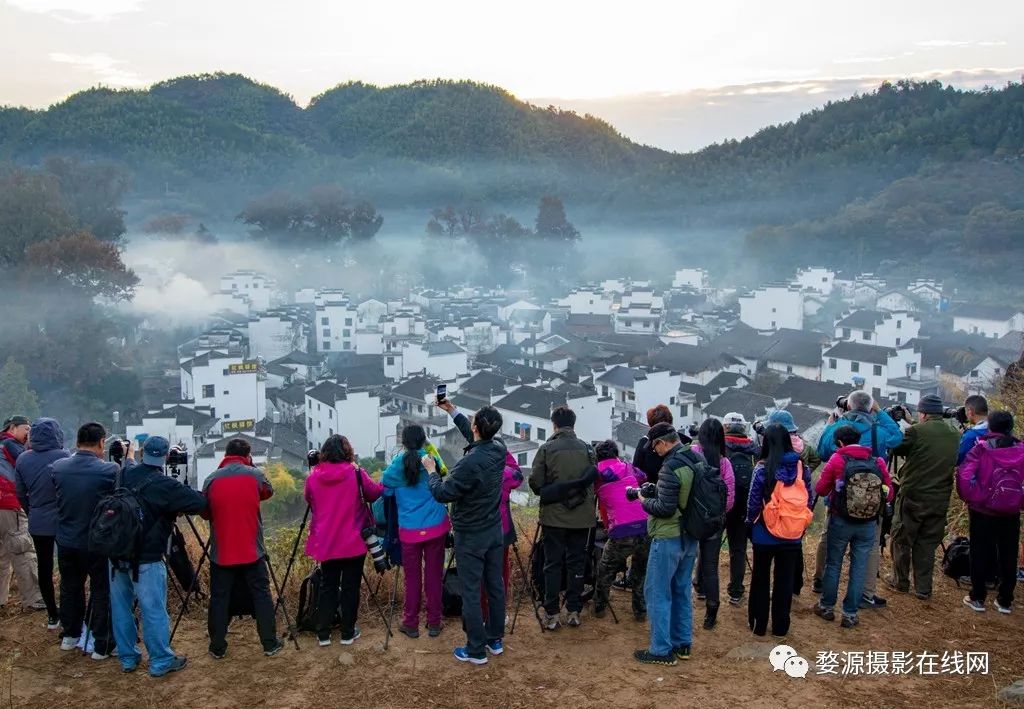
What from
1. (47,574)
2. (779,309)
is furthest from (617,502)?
(779,309)

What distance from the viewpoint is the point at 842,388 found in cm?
2550

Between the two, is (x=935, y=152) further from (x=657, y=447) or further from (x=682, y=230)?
(x=657, y=447)

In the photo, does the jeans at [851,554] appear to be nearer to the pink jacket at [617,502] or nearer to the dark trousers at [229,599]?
the pink jacket at [617,502]

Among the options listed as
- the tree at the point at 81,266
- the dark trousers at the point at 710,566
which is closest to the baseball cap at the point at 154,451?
the dark trousers at the point at 710,566

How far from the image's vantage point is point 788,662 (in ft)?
12.0

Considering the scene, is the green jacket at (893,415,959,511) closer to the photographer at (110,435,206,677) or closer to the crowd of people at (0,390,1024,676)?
the crowd of people at (0,390,1024,676)

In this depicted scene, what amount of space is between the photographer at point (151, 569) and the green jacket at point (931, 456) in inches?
144

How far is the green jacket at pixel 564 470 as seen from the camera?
3816mm

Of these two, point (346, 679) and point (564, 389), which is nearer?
point (346, 679)

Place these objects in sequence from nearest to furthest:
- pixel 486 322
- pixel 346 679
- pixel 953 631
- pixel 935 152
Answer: pixel 346 679
pixel 953 631
pixel 486 322
pixel 935 152

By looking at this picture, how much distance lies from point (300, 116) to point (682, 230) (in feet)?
152

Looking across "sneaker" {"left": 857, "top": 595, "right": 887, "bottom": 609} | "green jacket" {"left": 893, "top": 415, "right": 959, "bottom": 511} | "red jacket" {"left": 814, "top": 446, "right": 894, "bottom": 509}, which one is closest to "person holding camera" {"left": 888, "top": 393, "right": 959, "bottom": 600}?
"green jacket" {"left": 893, "top": 415, "right": 959, "bottom": 511}

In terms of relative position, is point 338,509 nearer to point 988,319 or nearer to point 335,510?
point 335,510

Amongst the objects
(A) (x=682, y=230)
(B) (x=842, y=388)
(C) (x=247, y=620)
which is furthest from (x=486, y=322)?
(A) (x=682, y=230)
